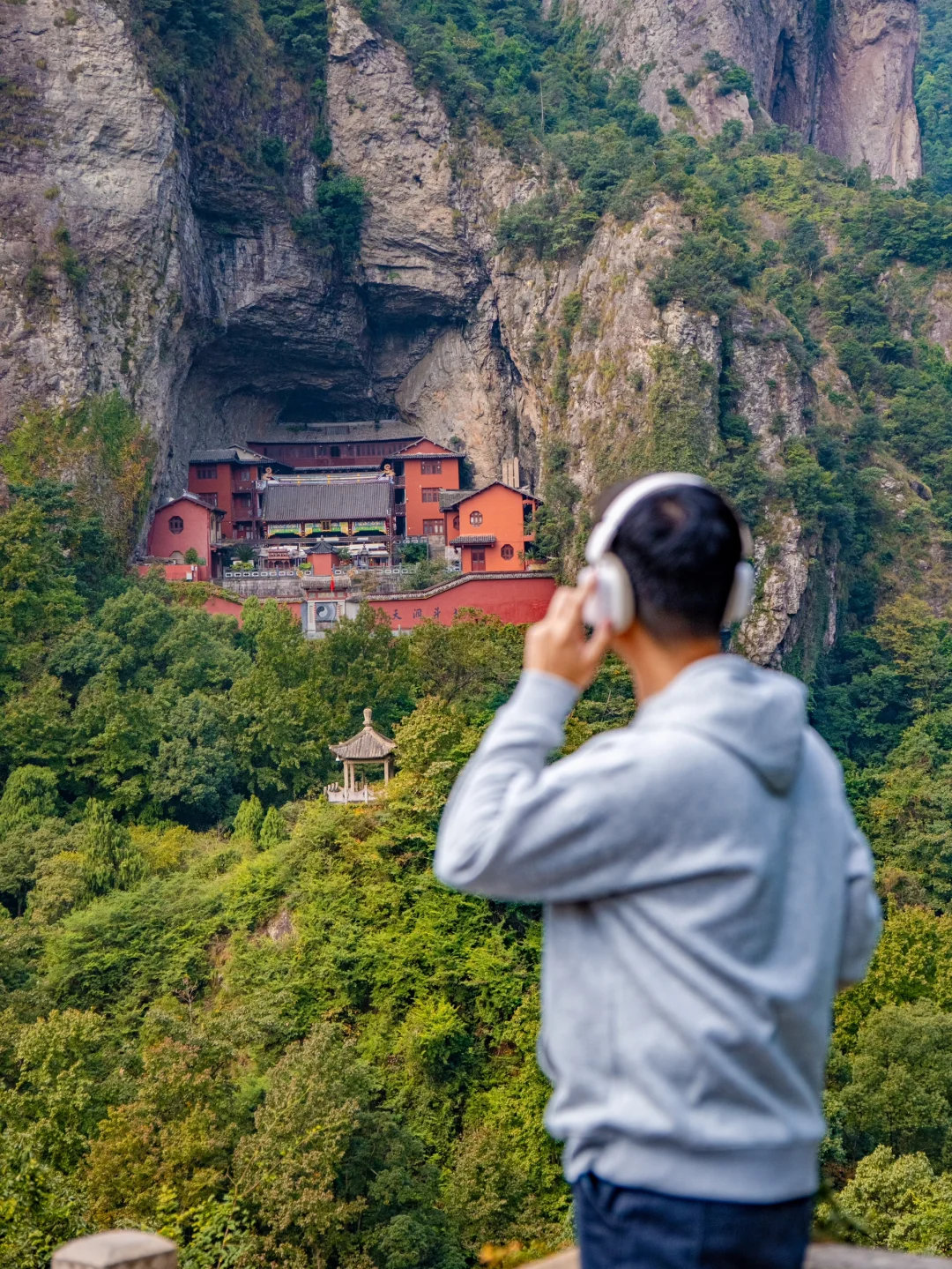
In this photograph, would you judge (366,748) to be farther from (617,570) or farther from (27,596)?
(617,570)

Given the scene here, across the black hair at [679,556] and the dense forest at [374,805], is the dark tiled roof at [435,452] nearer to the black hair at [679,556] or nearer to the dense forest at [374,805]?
the dense forest at [374,805]

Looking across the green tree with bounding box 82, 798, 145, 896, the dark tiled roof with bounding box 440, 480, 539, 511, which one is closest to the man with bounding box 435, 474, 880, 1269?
the green tree with bounding box 82, 798, 145, 896

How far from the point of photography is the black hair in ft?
6.47

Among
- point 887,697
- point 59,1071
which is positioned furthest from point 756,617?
point 59,1071

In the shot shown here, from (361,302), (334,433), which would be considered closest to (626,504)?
(334,433)

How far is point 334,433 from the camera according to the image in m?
37.1

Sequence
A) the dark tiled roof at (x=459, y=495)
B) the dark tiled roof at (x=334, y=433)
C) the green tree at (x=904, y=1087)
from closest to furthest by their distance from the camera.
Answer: the green tree at (x=904, y=1087) → the dark tiled roof at (x=459, y=495) → the dark tiled roof at (x=334, y=433)

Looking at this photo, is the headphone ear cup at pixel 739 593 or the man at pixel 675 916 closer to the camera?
the man at pixel 675 916

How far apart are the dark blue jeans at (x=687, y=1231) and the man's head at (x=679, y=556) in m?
0.74

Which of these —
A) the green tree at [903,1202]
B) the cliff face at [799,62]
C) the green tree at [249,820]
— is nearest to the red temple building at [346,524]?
the green tree at [249,820]

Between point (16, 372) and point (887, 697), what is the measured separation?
18.8 metres

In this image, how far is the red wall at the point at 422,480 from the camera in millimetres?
33969

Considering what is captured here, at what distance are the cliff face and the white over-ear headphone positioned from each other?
145 ft

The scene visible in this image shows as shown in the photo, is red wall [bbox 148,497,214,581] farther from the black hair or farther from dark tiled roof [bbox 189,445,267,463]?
the black hair
